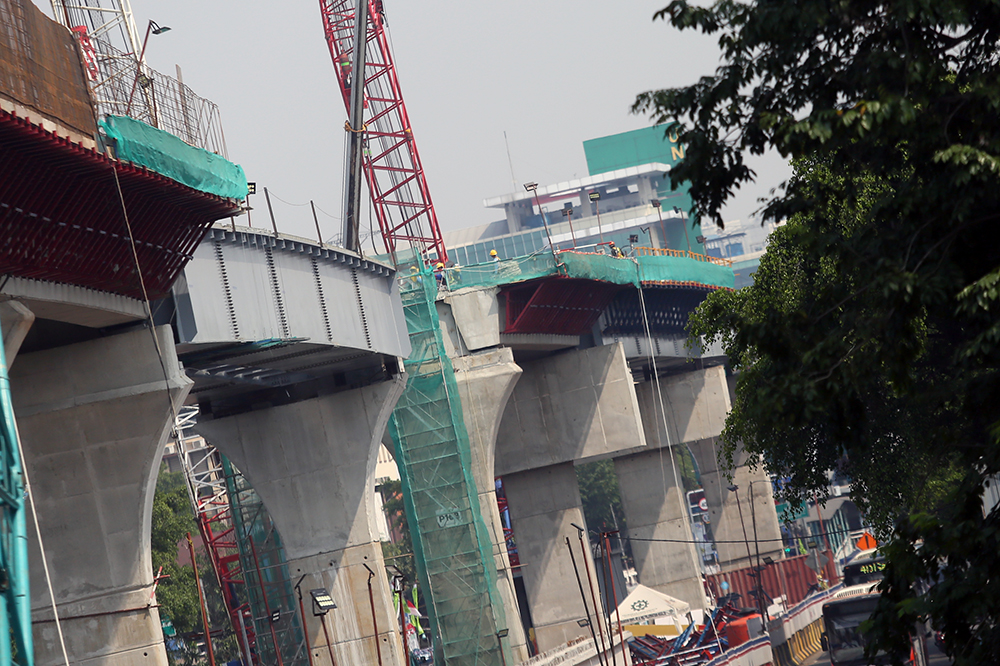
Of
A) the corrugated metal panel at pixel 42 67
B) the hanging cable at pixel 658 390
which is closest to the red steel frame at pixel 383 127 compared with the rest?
the hanging cable at pixel 658 390

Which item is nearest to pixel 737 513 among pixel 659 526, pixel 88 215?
pixel 659 526

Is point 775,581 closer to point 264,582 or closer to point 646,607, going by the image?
point 646,607

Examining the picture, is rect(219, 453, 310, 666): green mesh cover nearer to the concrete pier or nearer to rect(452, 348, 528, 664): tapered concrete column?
rect(452, 348, 528, 664): tapered concrete column

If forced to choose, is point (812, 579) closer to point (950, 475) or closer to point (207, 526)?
point (207, 526)

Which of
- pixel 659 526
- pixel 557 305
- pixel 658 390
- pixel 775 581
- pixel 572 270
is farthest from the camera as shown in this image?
pixel 775 581

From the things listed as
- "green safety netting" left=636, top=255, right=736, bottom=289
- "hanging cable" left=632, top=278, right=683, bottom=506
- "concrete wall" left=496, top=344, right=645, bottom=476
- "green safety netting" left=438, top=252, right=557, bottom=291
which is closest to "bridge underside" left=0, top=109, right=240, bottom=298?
"green safety netting" left=438, top=252, right=557, bottom=291

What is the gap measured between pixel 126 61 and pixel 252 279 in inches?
303

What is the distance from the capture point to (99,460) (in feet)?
87.6

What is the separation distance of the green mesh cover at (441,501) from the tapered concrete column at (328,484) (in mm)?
5396

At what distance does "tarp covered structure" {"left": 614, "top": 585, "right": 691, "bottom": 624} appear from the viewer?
182ft

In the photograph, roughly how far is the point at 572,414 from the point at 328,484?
1875 centimetres

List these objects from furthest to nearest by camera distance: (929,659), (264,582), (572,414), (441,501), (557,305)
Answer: (572,414) < (557,305) < (929,659) < (264,582) < (441,501)

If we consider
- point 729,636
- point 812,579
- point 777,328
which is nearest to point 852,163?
point 777,328

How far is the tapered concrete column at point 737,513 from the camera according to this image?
8494 centimetres
